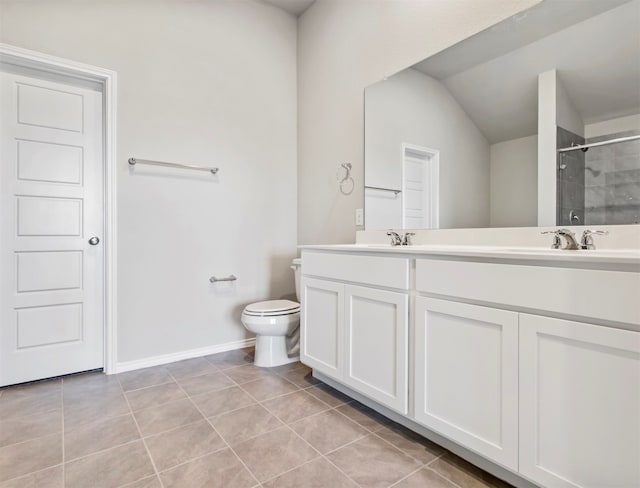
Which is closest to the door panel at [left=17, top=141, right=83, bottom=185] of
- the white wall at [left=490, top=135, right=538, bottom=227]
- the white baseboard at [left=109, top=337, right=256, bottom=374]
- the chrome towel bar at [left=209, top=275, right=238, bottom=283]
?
the chrome towel bar at [left=209, top=275, right=238, bottom=283]

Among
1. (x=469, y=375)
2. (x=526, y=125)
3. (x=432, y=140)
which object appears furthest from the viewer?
(x=432, y=140)

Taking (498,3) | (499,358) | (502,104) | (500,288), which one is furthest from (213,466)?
(498,3)

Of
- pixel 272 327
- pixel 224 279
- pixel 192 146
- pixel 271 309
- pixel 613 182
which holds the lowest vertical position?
pixel 272 327

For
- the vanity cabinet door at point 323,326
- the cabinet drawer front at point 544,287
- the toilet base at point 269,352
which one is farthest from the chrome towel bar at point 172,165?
the cabinet drawer front at point 544,287

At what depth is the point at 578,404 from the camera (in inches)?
39.6

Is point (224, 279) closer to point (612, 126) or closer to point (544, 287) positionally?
point (544, 287)

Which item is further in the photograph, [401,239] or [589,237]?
[401,239]

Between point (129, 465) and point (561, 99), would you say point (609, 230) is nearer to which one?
point (561, 99)

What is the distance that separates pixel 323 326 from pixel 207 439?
0.77 metres

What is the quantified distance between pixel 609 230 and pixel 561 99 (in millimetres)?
572

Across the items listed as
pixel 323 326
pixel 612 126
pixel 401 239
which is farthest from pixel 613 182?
pixel 323 326

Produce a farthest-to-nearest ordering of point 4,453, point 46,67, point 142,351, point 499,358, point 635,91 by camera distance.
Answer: point 142,351 < point 46,67 < point 4,453 < point 635,91 < point 499,358

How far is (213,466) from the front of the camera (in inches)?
54.7

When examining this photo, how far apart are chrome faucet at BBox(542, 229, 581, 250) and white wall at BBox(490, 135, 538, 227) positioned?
0.14 m
